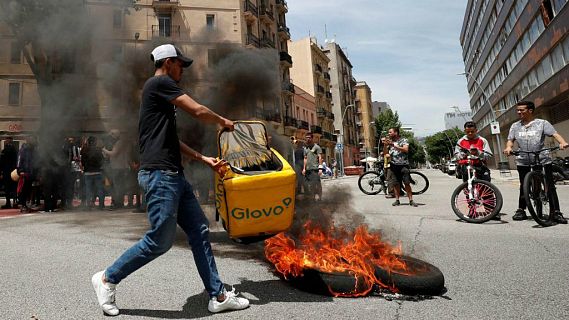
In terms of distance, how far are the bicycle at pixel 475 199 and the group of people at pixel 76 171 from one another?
574cm

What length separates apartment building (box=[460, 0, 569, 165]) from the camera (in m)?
18.1

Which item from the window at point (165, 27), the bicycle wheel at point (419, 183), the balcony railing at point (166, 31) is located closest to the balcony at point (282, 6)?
the window at point (165, 27)

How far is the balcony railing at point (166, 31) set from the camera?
7.61 meters

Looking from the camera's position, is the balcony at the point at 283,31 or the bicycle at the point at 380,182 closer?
the bicycle at the point at 380,182

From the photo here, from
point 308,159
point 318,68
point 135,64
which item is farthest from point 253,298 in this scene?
point 318,68

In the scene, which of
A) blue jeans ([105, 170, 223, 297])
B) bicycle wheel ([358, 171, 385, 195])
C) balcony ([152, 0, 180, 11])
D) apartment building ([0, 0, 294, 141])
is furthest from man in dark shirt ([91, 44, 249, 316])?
balcony ([152, 0, 180, 11])

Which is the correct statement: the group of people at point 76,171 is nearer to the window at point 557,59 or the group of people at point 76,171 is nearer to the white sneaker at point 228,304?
the white sneaker at point 228,304

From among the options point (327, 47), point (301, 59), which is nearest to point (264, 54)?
point (301, 59)

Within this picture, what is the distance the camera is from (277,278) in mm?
2916

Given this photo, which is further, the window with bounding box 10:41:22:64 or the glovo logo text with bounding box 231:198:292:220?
the window with bounding box 10:41:22:64

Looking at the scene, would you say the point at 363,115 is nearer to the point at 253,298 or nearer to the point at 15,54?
the point at 15,54

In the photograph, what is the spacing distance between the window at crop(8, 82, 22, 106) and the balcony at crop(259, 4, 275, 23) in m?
19.9

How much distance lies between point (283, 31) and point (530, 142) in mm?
32667

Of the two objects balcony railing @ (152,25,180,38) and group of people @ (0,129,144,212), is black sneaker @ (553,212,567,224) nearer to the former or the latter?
group of people @ (0,129,144,212)
